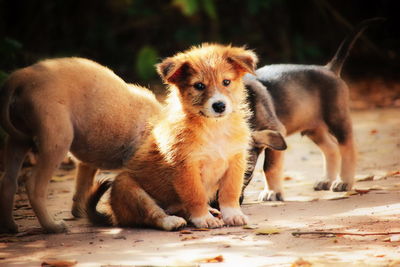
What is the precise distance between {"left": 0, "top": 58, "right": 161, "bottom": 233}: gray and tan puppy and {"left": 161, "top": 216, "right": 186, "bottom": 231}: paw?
783 millimetres

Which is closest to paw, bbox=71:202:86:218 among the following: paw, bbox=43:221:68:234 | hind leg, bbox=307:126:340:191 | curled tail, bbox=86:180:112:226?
curled tail, bbox=86:180:112:226

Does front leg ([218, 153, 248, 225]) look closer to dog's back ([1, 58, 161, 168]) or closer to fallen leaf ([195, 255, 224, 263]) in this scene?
dog's back ([1, 58, 161, 168])

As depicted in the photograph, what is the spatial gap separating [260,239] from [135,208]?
1123 millimetres

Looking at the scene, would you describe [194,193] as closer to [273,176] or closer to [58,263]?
[58,263]

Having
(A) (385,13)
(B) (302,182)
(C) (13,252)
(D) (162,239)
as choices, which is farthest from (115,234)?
(A) (385,13)

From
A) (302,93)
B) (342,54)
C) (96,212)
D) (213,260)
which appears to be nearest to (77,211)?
(96,212)

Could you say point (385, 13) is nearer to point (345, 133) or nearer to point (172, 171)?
point (345, 133)

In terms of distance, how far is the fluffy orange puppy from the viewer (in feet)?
15.7

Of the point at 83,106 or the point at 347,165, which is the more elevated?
the point at 83,106

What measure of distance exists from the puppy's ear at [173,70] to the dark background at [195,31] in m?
7.72

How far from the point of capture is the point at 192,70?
489 cm

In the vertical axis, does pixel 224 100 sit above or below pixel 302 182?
above

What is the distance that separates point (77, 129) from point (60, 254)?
4.47 feet

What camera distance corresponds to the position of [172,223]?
4699 millimetres
